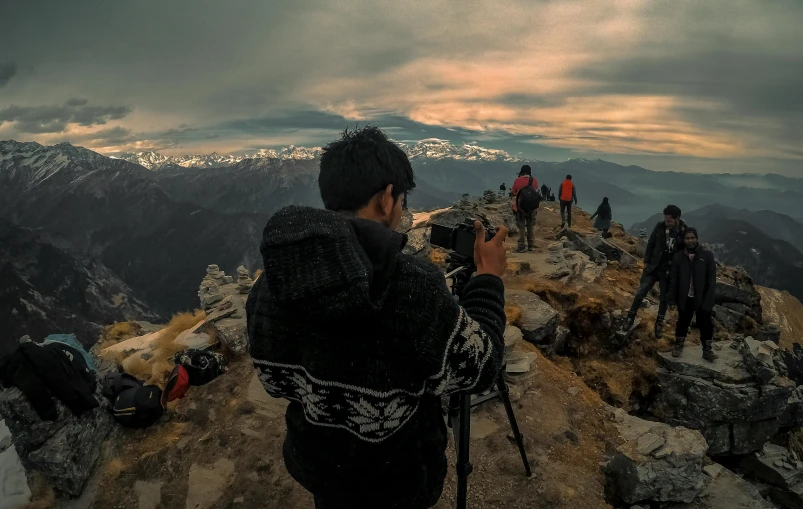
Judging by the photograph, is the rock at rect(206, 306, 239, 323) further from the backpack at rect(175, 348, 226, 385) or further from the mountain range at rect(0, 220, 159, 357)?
Answer: the mountain range at rect(0, 220, 159, 357)

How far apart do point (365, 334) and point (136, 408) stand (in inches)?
332

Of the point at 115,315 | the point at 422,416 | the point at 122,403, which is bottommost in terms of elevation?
the point at 115,315

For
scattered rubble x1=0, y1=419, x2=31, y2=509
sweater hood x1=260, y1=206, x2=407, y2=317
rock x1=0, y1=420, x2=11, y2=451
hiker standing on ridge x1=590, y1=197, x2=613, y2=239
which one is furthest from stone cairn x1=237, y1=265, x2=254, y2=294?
hiker standing on ridge x1=590, y1=197, x2=613, y2=239

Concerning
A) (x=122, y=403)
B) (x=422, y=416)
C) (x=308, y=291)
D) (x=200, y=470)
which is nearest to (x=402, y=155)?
(x=308, y=291)

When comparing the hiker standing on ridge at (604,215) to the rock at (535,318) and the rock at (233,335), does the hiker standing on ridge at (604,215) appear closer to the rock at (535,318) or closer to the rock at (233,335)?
the rock at (535,318)

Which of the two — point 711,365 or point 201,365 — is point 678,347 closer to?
point 711,365

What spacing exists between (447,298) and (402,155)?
39.3 inches

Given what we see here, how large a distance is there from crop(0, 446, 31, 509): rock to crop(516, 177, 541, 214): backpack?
1506 centimetres

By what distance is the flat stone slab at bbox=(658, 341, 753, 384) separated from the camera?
1022 centimetres

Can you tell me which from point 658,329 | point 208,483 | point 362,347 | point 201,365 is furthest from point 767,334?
point 362,347

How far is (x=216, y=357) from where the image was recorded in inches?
396

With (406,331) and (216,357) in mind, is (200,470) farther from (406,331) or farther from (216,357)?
(406,331)

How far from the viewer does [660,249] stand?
10781 millimetres

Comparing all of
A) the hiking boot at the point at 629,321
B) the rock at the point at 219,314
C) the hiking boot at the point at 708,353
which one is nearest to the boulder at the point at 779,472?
the hiking boot at the point at 708,353
